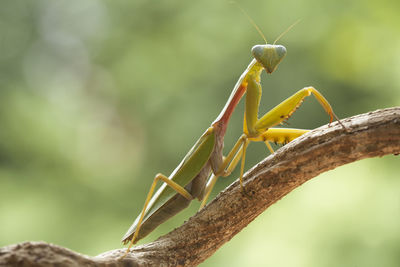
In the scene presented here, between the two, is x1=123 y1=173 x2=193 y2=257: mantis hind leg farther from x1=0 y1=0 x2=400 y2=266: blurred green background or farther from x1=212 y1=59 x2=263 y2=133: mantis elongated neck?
x1=0 y1=0 x2=400 y2=266: blurred green background

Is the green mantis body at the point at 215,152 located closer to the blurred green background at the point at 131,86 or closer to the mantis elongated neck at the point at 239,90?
the mantis elongated neck at the point at 239,90

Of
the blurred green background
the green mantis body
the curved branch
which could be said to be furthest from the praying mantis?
the blurred green background

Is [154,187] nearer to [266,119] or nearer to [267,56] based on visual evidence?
[266,119]

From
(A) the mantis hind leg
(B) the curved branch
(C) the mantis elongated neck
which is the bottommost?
(B) the curved branch

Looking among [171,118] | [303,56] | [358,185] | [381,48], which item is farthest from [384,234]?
[171,118]

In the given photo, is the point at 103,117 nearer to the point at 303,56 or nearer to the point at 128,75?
the point at 128,75

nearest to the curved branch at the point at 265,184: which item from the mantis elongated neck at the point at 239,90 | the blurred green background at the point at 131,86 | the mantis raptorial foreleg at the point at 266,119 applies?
the mantis raptorial foreleg at the point at 266,119
